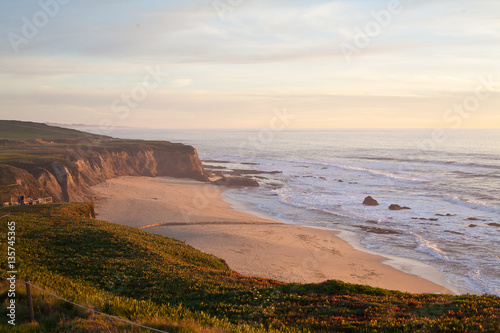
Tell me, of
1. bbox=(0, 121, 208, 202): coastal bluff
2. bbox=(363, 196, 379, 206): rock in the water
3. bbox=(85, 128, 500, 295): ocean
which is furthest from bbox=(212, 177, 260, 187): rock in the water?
bbox=(363, 196, 379, 206): rock in the water

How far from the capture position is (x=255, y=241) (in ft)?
106

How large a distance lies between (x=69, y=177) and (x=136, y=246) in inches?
1047

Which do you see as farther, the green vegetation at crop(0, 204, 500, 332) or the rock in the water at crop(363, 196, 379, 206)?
the rock in the water at crop(363, 196, 379, 206)

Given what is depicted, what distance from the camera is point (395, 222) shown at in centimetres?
4041

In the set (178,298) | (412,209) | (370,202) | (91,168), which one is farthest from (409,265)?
(91,168)

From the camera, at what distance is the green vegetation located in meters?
10.5

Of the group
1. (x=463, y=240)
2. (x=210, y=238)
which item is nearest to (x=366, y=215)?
(x=463, y=240)

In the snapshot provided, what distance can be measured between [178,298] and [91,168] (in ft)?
158

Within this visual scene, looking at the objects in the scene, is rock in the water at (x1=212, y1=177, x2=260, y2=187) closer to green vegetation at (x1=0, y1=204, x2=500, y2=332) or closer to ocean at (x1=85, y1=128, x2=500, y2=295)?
ocean at (x1=85, y1=128, x2=500, y2=295)

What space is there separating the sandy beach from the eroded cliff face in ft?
12.8

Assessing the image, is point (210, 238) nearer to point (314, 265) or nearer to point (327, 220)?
point (314, 265)

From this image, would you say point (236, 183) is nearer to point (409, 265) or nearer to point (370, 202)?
point (370, 202)

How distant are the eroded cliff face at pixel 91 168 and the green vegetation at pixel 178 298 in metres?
16.8

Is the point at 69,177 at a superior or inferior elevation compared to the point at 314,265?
superior
